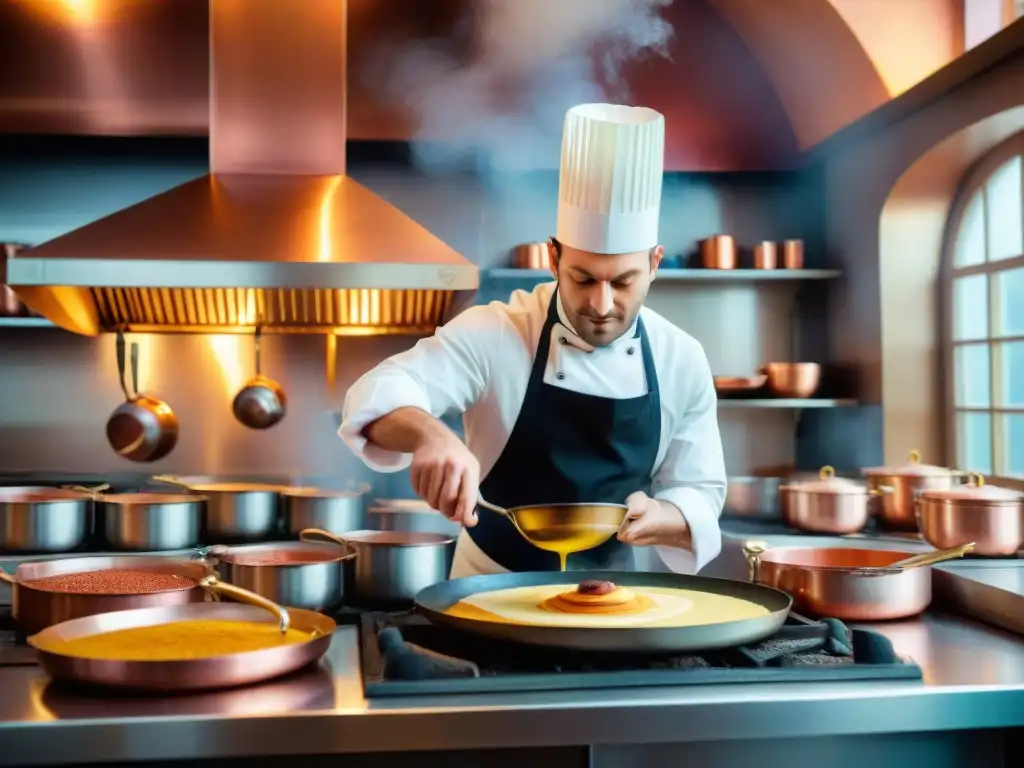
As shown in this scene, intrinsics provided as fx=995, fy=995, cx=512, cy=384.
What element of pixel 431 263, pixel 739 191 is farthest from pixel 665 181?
pixel 431 263

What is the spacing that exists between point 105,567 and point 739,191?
3.81 metres

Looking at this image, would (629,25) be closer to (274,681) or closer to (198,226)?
(198,226)

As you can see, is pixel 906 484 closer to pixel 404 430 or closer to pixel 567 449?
pixel 567 449

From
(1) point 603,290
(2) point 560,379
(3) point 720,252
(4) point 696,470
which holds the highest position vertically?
(3) point 720,252

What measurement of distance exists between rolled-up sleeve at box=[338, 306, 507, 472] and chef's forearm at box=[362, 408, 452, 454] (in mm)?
18

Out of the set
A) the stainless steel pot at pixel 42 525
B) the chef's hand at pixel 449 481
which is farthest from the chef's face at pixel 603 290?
the stainless steel pot at pixel 42 525

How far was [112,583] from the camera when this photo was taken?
151 centimetres

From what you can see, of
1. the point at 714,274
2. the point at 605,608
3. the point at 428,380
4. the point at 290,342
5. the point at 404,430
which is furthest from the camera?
the point at 290,342

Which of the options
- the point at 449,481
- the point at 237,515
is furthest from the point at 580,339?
the point at 237,515

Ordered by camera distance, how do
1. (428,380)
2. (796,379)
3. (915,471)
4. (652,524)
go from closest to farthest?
(652,524) < (428,380) < (915,471) < (796,379)

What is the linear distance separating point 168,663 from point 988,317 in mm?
3560

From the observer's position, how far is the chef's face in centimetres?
195

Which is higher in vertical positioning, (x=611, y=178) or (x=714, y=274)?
(x=714, y=274)

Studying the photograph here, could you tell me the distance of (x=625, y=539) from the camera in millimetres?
1750
